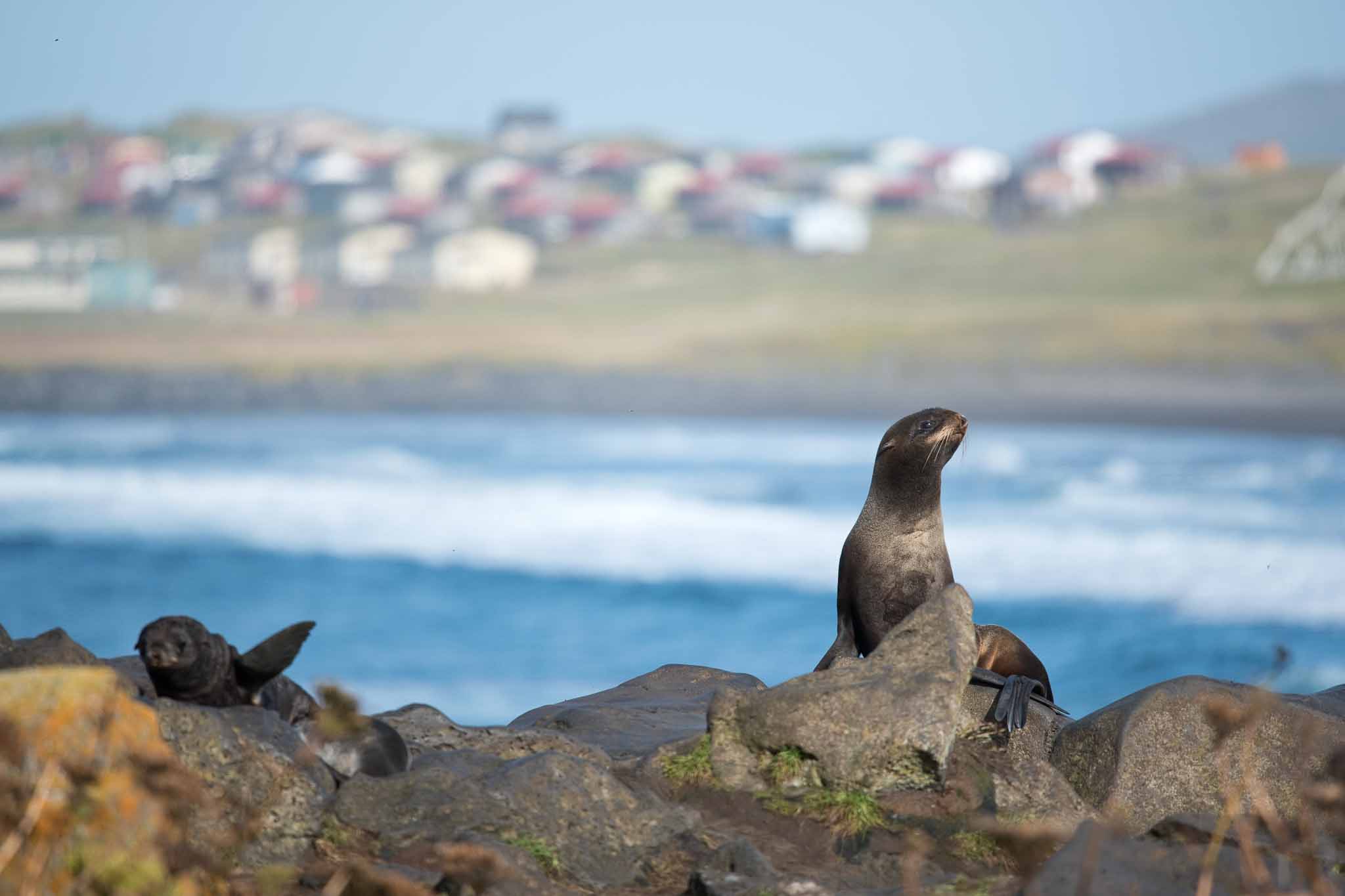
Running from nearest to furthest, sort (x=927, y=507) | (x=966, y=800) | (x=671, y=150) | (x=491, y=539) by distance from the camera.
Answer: (x=966, y=800)
(x=927, y=507)
(x=491, y=539)
(x=671, y=150)

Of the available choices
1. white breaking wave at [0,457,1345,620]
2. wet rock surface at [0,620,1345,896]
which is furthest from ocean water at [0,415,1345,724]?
wet rock surface at [0,620,1345,896]

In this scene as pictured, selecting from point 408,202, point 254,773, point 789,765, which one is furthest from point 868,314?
point 254,773

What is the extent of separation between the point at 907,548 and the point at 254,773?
10.2 ft

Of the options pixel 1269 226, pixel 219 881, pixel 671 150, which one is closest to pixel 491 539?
pixel 219 881

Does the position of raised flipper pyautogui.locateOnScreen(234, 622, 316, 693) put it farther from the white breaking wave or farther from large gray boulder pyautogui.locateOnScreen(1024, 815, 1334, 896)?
the white breaking wave

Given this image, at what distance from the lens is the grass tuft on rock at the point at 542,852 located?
541 centimetres

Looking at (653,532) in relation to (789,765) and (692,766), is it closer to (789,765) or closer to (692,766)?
(692,766)

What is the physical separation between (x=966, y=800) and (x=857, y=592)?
1396 millimetres

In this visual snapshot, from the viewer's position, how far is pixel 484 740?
6523 millimetres

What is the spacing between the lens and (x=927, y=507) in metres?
7.18

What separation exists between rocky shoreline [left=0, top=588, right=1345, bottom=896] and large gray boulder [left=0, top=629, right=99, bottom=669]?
0.04ft

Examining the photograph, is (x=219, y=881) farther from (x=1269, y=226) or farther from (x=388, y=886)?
(x=1269, y=226)

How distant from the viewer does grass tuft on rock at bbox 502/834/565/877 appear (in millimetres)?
5414

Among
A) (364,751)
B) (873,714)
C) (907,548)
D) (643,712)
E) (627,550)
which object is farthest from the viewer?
(627,550)
